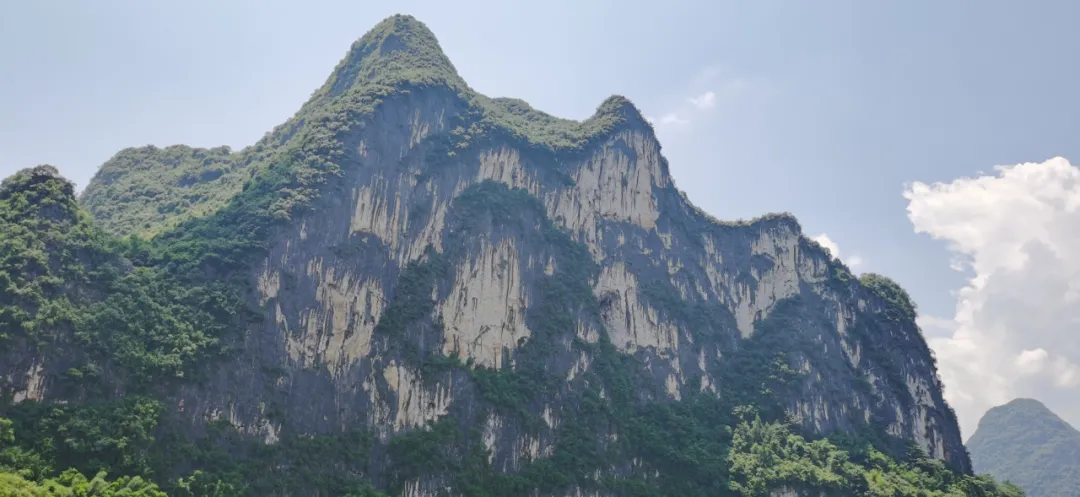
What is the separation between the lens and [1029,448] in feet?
415

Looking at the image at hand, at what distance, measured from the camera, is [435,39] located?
67250 mm

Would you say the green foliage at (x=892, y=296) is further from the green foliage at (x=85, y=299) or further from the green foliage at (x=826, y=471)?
the green foliage at (x=85, y=299)

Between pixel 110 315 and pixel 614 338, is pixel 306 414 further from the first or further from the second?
pixel 614 338

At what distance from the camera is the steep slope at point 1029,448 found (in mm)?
115125

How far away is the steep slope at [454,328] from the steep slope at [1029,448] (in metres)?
70.6

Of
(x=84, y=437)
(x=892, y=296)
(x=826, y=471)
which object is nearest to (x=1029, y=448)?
(x=892, y=296)

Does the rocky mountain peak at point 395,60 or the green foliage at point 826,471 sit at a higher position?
the rocky mountain peak at point 395,60

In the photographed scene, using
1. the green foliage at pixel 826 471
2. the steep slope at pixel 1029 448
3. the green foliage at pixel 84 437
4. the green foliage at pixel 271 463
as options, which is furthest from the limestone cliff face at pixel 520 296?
the steep slope at pixel 1029 448

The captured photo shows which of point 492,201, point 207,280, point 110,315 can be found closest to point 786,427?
point 492,201

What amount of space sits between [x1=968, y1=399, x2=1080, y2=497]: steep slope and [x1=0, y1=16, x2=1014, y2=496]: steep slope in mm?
70593

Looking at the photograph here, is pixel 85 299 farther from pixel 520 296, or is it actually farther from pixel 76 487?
pixel 520 296

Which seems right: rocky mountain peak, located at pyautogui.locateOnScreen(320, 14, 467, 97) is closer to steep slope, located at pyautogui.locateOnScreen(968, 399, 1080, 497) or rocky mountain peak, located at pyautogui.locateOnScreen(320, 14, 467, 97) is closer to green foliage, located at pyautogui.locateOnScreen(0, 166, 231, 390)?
green foliage, located at pyautogui.locateOnScreen(0, 166, 231, 390)

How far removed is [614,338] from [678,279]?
1013 centimetres

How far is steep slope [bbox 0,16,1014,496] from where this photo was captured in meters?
35.9
